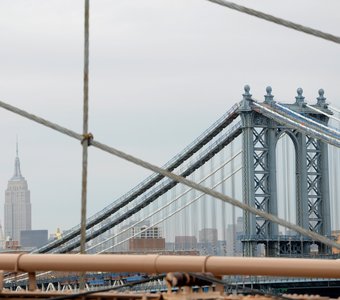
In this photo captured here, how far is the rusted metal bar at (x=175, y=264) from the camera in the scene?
8805 mm

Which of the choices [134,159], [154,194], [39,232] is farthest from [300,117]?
[39,232]

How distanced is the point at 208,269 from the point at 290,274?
54 cm

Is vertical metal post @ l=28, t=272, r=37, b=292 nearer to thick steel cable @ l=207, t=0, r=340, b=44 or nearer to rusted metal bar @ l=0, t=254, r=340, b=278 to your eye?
rusted metal bar @ l=0, t=254, r=340, b=278

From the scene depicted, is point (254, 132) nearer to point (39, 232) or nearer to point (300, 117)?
point (300, 117)

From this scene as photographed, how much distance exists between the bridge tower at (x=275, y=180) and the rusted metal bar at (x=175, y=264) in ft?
208

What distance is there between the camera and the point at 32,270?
9445 millimetres

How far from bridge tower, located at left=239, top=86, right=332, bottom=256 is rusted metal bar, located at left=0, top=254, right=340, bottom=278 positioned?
63.4m

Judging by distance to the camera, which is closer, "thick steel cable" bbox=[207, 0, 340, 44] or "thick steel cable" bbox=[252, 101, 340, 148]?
"thick steel cable" bbox=[207, 0, 340, 44]

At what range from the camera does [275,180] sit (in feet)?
244

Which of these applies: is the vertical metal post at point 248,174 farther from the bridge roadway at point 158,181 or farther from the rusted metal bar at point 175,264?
the rusted metal bar at point 175,264

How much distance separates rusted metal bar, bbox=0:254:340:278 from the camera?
8805mm

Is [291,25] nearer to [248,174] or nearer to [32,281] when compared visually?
[32,281]

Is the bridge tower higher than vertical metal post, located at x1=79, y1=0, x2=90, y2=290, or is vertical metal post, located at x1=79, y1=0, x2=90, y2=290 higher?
the bridge tower

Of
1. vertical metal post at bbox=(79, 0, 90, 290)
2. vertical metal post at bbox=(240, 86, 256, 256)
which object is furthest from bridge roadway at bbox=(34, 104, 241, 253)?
vertical metal post at bbox=(79, 0, 90, 290)
